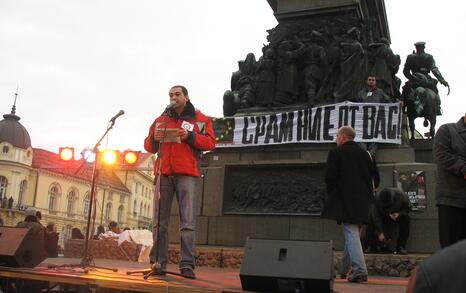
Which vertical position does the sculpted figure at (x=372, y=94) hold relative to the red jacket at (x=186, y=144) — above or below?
above

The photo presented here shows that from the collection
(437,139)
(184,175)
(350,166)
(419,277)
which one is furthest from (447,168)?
(419,277)

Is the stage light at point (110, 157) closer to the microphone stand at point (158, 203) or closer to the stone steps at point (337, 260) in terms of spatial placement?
the stone steps at point (337, 260)

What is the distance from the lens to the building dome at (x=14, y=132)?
71.5m

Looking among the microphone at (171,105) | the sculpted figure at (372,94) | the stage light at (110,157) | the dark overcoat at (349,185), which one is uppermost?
the sculpted figure at (372,94)

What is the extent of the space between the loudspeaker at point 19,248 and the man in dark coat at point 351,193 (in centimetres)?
352

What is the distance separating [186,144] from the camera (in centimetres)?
594

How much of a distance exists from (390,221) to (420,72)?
18.6 ft

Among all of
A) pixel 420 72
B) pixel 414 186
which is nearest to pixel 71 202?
pixel 420 72

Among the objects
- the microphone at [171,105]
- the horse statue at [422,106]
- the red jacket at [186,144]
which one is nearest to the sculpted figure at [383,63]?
the horse statue at [422,106]

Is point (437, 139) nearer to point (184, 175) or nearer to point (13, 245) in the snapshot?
point (184, 175)

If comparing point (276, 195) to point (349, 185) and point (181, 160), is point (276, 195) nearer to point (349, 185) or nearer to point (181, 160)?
point (349, 185)

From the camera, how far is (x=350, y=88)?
11453 mm

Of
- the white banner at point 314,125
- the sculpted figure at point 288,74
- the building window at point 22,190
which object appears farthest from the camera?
the building window at point 22,190

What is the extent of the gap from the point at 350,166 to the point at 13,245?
162 inches
